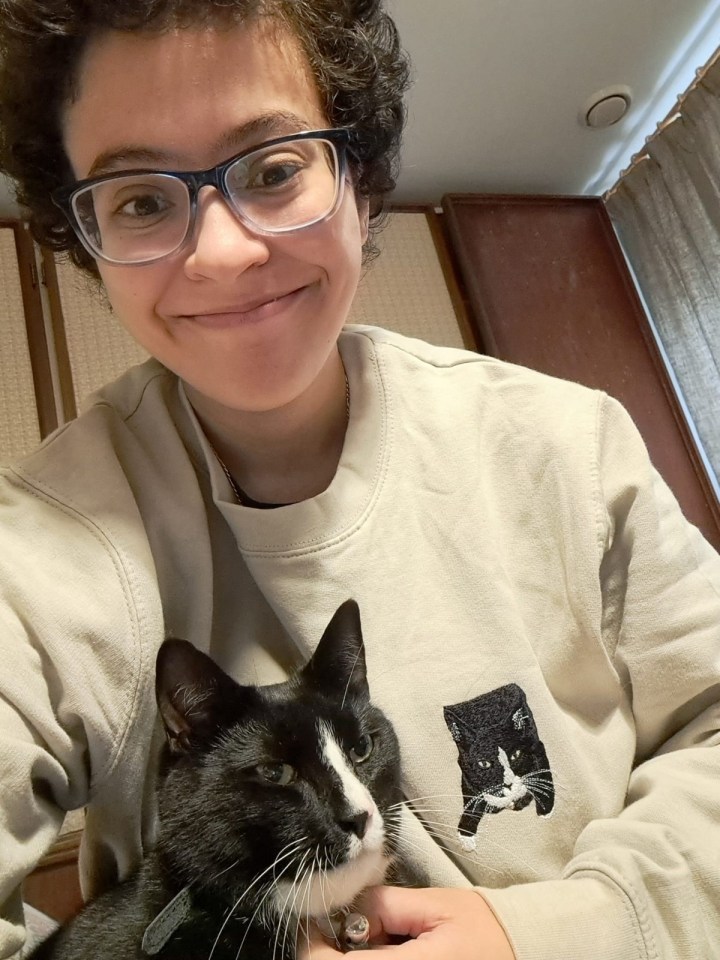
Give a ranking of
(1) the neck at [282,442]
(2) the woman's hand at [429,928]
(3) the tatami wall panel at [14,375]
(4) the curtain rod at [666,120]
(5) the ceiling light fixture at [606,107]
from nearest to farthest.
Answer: (2) the woman's hand at [429,928] → (1) the neck at [282,442] → (3) the tatami wall panel at [14,375] → (4) the curtain rod at [666,120] → (5) the ceiling light fixture at [606,107]

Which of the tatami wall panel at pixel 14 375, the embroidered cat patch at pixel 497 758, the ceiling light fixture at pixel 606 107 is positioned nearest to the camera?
the embroidered cat patch at pixel 497 758

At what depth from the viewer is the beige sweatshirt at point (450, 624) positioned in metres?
0.56

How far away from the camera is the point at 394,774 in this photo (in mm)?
618

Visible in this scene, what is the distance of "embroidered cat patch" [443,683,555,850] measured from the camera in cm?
62

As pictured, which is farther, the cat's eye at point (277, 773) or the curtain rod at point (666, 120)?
the curtain rod at point (666, 120)

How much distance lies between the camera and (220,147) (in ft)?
1.89

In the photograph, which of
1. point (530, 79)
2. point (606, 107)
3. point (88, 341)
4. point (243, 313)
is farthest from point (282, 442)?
point (606, 107)

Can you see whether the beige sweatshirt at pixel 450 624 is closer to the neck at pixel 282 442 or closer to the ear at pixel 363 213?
the neck at pixel 282 442

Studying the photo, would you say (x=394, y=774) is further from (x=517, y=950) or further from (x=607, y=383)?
(x=607, y=383)

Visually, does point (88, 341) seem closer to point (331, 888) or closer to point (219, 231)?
point (219, 231)

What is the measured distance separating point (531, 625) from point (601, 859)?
0.69 feet

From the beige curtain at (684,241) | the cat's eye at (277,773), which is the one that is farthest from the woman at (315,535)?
the beige curtain at (684,241)

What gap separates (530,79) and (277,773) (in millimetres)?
2074

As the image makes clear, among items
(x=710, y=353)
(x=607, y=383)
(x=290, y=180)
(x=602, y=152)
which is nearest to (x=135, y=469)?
(x=290, y=180)
